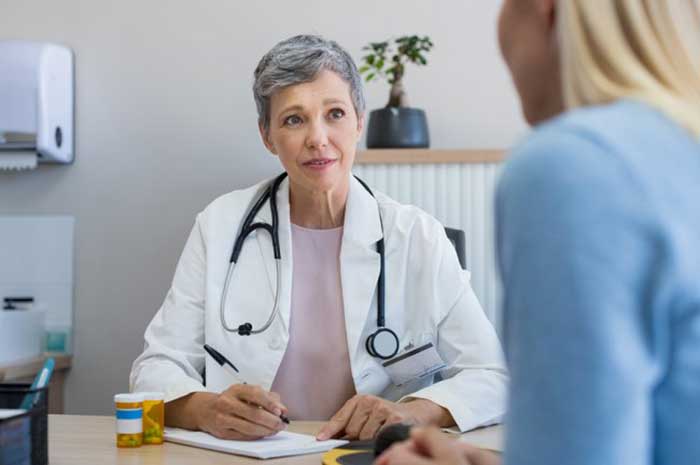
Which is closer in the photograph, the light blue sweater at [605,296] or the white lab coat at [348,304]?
the light blue sweater at [605,296]

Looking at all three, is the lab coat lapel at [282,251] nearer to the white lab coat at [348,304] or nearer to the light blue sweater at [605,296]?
the white lab coat at [348,304]

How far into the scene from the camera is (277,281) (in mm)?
1962

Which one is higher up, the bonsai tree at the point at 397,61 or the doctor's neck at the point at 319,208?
the bonsai tree at the point at 397,61

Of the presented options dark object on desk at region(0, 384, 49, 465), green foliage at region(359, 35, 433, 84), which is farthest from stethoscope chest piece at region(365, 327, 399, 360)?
green foliage at region(359, 35, 433, 84)

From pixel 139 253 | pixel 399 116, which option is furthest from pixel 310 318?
pixel 139 253

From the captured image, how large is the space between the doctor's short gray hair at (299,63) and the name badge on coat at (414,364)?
64 centimetres

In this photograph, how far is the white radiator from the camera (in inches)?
103

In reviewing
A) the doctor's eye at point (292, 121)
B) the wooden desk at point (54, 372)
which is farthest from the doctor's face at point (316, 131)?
the wooden desk at point (54, 372)

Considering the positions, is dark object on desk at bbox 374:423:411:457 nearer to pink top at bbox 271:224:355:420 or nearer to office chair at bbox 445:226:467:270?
pink top at bbox 271:224:355:420

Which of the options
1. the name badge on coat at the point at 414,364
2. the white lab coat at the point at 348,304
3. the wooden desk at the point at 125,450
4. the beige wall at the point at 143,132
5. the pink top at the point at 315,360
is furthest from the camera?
the beige wall at the point at 143,132

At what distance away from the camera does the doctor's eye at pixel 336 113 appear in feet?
6.74

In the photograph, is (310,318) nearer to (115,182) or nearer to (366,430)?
(366,430)

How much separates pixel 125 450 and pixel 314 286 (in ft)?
2.24

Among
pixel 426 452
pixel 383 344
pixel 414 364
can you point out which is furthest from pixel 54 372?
pixel 426 452
